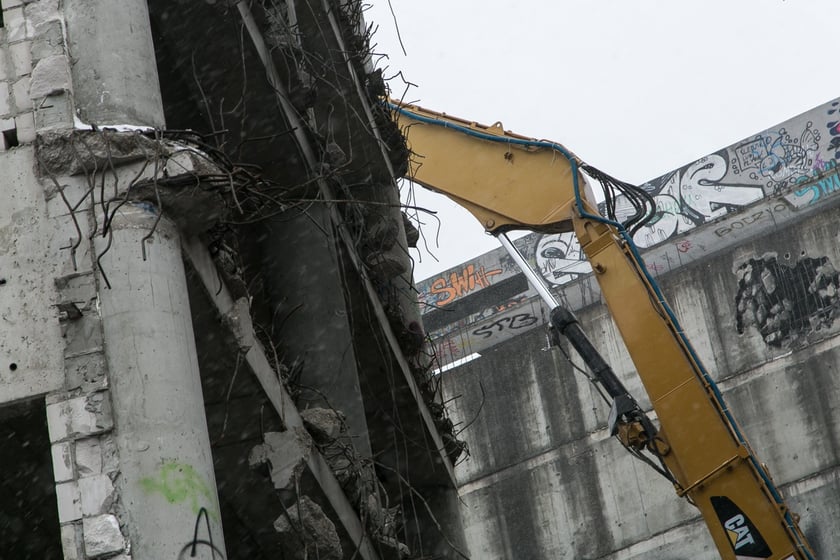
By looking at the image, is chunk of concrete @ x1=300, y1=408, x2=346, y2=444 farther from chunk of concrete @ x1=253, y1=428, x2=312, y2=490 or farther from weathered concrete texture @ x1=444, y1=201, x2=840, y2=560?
weathered concrete texture @ x1=444, y1=201, x2=840, y2=560

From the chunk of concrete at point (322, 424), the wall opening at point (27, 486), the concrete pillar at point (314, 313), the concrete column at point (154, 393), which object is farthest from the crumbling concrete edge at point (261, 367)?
the concrete pillar at point (314, 313)

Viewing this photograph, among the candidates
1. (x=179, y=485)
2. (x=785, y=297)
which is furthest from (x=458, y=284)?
(x=179, y=485)

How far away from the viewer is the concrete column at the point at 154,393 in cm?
611

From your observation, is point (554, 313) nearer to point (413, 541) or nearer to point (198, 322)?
point (413, 541)

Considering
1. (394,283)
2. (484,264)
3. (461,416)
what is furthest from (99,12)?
(484,264)

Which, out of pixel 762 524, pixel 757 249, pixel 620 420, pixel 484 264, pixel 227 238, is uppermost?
pixel 484 264

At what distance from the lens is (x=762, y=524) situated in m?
11.9

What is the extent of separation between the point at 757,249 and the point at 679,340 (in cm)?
1386

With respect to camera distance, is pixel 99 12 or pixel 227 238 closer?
pixel 99 12

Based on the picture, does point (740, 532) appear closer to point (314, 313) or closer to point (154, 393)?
point (314, 313)

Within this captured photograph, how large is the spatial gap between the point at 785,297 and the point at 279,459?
18552 mm

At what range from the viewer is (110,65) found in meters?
7.10

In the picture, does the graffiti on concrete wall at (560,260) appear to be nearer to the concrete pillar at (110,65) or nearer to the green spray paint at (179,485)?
the concrete pillar at (110,65)

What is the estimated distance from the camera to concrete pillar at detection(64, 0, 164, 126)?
700 cm
